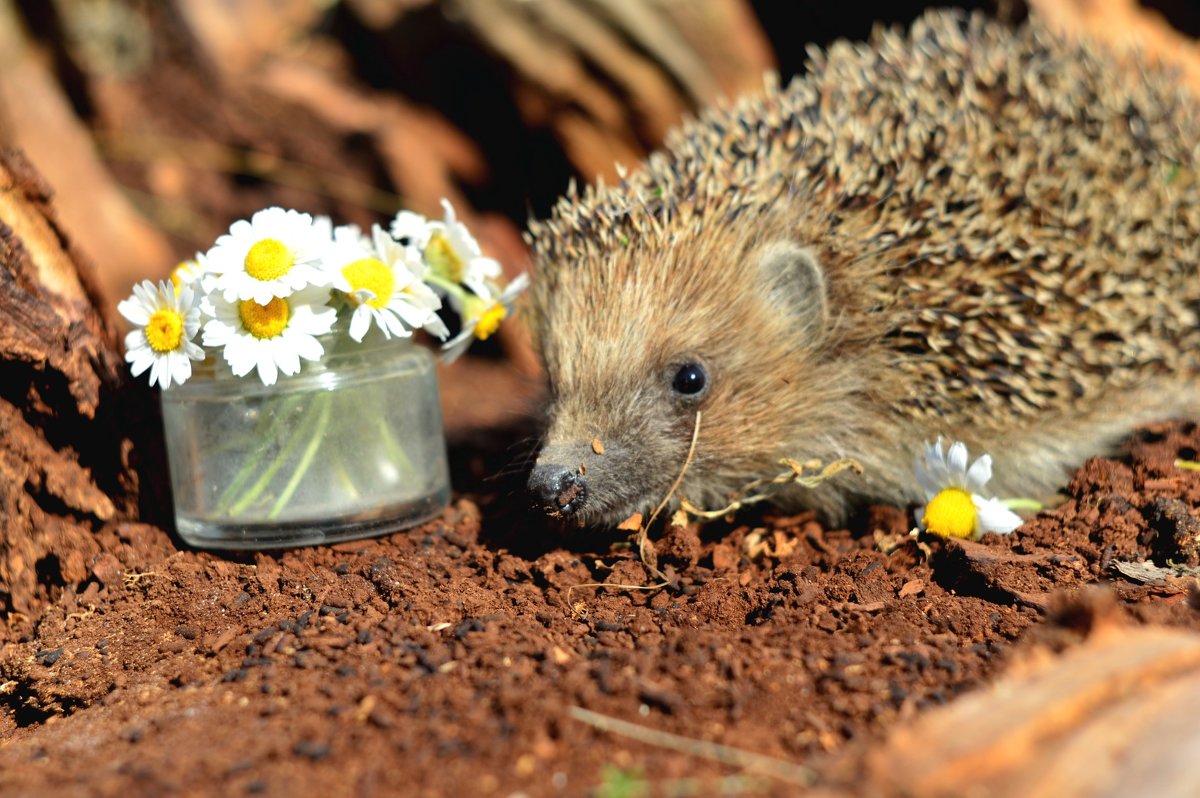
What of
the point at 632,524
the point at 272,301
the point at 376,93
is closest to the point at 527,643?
the point at 632,524

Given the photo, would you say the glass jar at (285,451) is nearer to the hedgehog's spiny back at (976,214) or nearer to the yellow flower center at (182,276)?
the yellow flower center at (182,276)

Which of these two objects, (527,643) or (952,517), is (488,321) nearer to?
(527,643)

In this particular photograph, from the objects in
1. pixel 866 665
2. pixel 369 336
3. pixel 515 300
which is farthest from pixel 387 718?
pixel 515 300

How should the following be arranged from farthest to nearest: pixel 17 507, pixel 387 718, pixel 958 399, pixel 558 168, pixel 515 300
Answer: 1. pixel 558 168
2. pixel 515 300
3. pixel 958 399
4. pixel 17 507
5. pixel 387 718

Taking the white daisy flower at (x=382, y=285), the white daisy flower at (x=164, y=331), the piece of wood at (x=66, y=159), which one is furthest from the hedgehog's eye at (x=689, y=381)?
the piece of wood at (x=66, y=159)

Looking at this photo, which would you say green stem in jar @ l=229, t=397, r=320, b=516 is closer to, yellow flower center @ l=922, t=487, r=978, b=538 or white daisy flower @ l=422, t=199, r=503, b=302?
white daisy flower @ l=422, t=199, r=503, b=302

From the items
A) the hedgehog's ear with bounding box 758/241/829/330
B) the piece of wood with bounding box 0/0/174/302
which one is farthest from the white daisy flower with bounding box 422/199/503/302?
the piece of wood with bounding box 0/0/174/302

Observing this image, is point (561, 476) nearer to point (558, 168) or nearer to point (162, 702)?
point (162, 702)

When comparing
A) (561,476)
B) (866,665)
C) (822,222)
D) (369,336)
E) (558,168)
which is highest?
(558,168)
